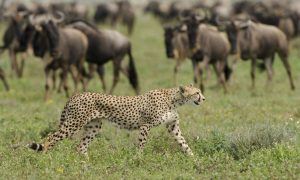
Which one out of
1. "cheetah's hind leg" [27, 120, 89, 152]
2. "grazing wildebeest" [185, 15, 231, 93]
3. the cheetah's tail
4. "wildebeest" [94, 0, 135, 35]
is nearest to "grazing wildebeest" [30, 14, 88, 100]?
"grazing wildebeest" [185, 15, 231, 93]

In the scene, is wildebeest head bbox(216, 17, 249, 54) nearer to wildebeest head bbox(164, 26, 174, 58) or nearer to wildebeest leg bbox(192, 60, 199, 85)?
wildebeest leg bbox(192, 60, 199, 85)

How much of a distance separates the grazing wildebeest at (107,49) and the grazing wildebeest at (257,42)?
309cm

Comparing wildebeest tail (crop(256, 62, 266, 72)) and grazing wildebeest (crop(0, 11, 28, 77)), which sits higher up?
grazing wildebeest (crop(0, 11, 28, 77))

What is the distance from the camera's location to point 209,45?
22062 mm

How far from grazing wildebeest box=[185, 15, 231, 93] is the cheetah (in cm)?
1001

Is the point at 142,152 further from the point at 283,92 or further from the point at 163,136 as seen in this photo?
the point at 283,92

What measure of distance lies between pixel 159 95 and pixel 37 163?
2.15 metres

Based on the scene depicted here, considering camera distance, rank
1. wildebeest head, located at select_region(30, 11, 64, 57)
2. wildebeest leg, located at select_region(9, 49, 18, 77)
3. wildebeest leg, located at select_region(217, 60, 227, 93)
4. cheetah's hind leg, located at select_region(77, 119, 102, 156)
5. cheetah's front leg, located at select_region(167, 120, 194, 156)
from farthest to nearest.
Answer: wildebeest leg, located at select_region(9, 49, 18, 77) < wildebeest leg, located at select_region(217, 60, 227, 93) < wildebeest head, located at select_region(30, 11, 64, 57) < cheetah's hind leg, located at select_region(77, 119, 102, 156) < cheetah's front leg, located at select_region(167, 120, 194, 156)

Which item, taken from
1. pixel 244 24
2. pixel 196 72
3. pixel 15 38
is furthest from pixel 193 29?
pixel 15 38

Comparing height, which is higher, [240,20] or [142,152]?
[142,152]

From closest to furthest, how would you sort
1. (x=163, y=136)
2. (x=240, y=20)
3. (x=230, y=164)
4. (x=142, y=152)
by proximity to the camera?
(x=230, y=164)
(x=142, y=152)
(x=163, y=136)
(x=240, y=20)

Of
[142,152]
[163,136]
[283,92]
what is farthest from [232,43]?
[142,152]

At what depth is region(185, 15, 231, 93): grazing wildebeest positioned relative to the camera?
70.6 ft

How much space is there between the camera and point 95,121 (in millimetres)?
11383
